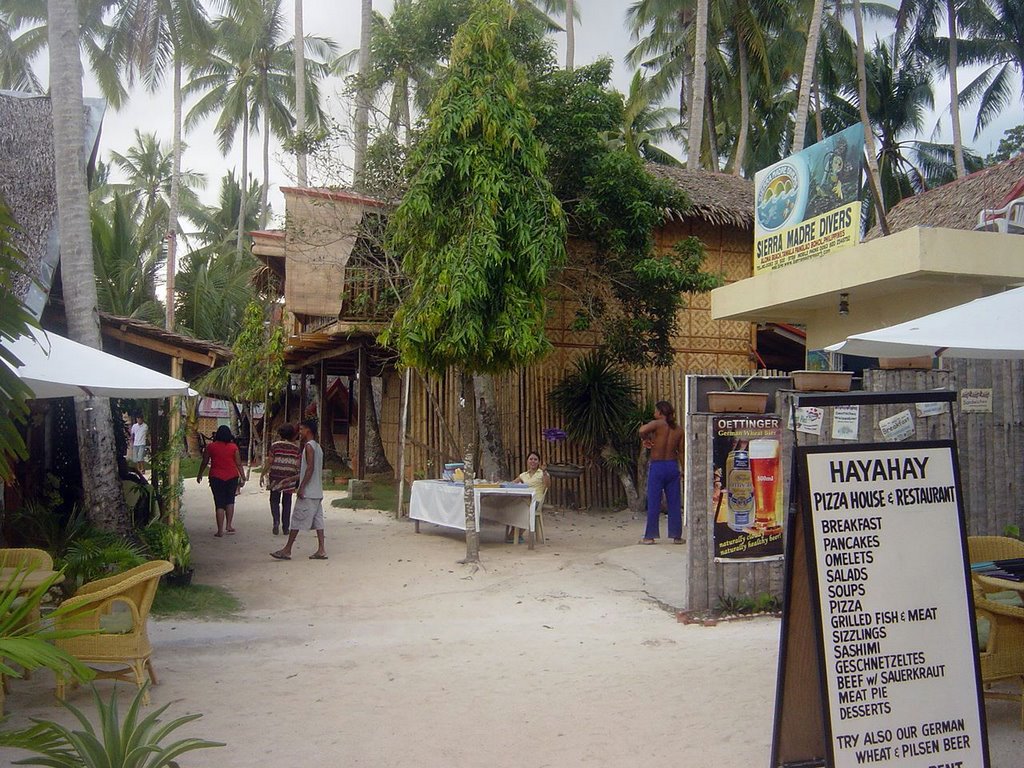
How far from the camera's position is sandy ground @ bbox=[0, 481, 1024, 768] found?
476 cm

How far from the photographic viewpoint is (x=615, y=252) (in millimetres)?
14297

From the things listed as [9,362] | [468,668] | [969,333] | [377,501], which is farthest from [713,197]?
[9,362]

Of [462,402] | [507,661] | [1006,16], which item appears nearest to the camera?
[507,661]

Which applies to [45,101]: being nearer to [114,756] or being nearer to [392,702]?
[392,702]

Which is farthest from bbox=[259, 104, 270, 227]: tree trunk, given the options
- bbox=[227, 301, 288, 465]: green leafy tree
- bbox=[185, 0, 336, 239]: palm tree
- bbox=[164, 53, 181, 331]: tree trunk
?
bbox=[227, 301, 288, 465]: green leafy tree

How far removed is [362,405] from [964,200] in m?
11.6

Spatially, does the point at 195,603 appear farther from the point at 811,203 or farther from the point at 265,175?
the point at 265,175

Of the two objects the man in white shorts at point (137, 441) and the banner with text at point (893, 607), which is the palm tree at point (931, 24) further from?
the banner with text at point (893, 607)

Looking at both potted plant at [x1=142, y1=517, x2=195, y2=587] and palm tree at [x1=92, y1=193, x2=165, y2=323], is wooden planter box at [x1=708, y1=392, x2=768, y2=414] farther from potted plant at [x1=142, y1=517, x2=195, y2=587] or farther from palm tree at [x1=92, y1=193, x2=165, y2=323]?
palm tree at [x1=92, y1=193, x2=165, y2=323]

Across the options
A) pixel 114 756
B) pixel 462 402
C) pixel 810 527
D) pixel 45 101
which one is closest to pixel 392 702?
pixel 114 756

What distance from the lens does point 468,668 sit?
252 inches

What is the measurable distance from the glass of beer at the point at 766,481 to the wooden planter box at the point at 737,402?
0.90 ft

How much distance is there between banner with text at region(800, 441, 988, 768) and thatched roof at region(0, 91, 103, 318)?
25.6 feet

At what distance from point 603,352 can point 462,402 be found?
459 centimetres
